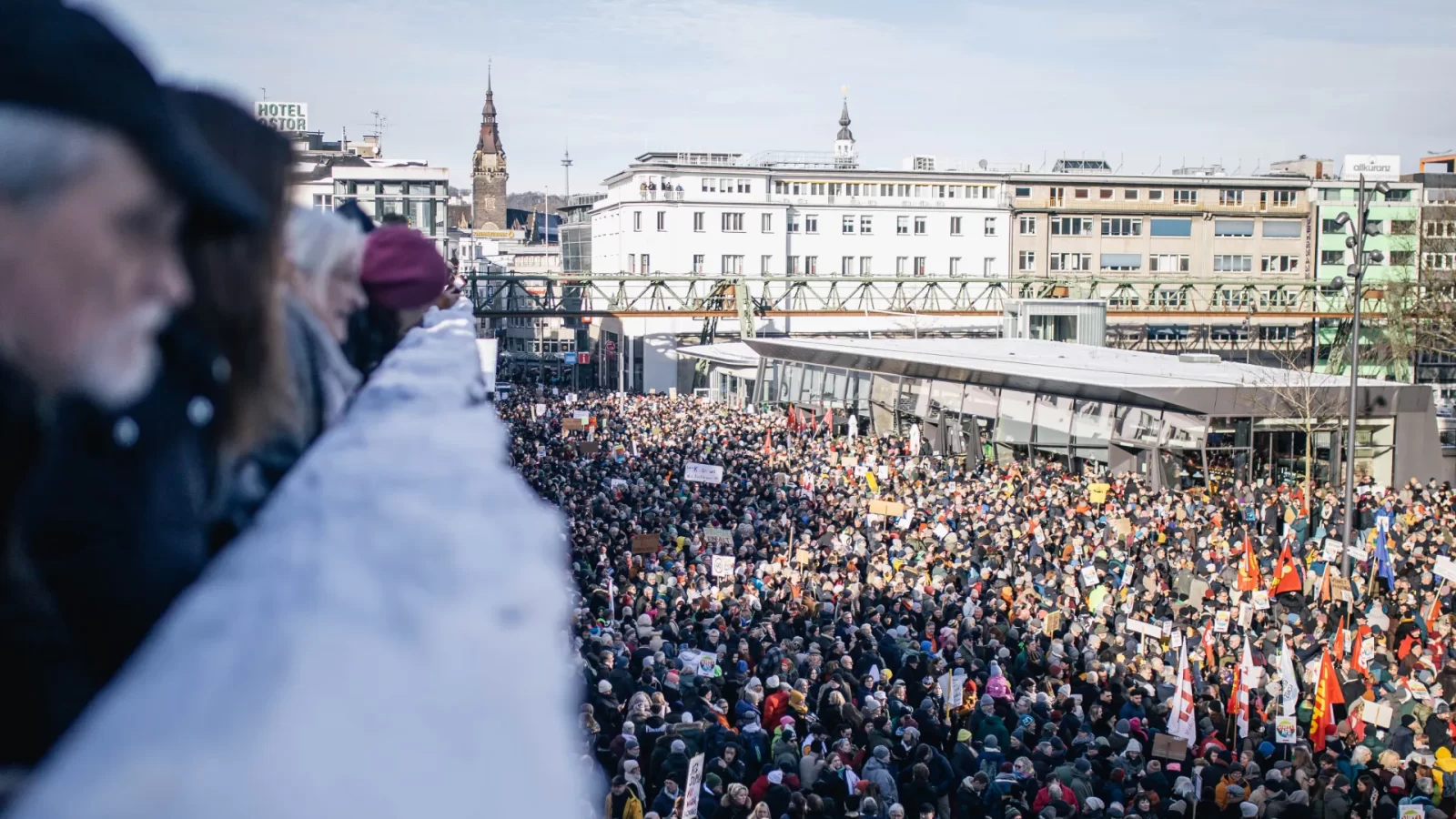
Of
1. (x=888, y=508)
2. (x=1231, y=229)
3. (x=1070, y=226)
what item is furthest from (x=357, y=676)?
(x=1231, y=229)

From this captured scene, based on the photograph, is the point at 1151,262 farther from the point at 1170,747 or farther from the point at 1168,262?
the point at 1170,747

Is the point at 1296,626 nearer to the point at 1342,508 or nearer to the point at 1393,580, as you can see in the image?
the point at 1393,580

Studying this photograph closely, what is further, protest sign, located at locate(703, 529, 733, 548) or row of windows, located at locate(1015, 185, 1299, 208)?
row of windows, located at locate(1015, 185, 1299, 208)

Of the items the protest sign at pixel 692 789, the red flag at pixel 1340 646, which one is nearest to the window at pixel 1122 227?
the red flag at pixel 1340 646

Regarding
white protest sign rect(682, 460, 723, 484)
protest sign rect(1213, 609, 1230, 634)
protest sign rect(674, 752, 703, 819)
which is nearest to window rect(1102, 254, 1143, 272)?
white protest sign rect(682, 460, 723, 484)

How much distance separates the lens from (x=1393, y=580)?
1744 cm

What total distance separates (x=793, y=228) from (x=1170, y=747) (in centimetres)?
6078

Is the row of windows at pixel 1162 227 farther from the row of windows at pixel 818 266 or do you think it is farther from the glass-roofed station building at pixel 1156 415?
the glass-roofed station building at pixel 1156 415

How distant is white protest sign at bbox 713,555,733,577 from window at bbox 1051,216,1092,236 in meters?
63.0

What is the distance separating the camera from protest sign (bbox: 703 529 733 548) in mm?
18188

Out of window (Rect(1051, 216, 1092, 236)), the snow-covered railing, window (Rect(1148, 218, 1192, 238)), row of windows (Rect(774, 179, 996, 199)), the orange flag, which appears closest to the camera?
the snow-covered railing

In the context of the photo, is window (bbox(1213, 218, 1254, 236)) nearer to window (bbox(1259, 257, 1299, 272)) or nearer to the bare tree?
window (bbox(1259, 257, 1299, 272))

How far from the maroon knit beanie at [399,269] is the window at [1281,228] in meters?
81.5

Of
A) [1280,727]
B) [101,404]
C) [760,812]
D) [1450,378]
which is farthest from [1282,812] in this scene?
[1450,378]
